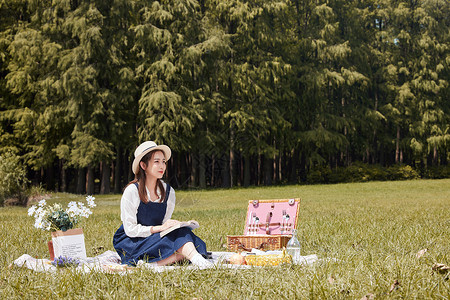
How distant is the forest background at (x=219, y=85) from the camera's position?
27.2 m

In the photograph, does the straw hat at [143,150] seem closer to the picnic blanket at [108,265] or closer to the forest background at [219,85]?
the picnic blanket at [108,265]

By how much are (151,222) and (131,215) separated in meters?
0.28

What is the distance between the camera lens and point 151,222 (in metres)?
6.10

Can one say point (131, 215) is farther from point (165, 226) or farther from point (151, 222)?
point (165, 226)

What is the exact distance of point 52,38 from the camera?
28.5 metres

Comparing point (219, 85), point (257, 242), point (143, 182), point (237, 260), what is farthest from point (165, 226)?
point (219, 85)

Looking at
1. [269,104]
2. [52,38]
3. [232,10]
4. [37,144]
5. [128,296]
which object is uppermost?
[232,10]

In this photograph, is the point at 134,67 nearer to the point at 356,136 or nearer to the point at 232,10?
the point at 232,10

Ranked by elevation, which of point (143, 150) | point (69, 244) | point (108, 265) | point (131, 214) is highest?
point (143, 150)

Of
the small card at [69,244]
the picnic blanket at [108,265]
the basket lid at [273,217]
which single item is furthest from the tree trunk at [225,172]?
the small card at [69,244]

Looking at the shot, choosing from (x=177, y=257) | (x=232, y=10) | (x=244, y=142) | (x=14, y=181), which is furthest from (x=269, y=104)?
(x=177, y=257)

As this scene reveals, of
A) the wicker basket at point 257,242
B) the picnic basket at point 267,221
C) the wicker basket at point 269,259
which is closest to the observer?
the wicker basket at point 269,259

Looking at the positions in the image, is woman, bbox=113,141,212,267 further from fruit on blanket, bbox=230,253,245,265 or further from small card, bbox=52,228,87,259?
small card, bbox=52,228,87,259

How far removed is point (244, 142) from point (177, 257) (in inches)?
974
